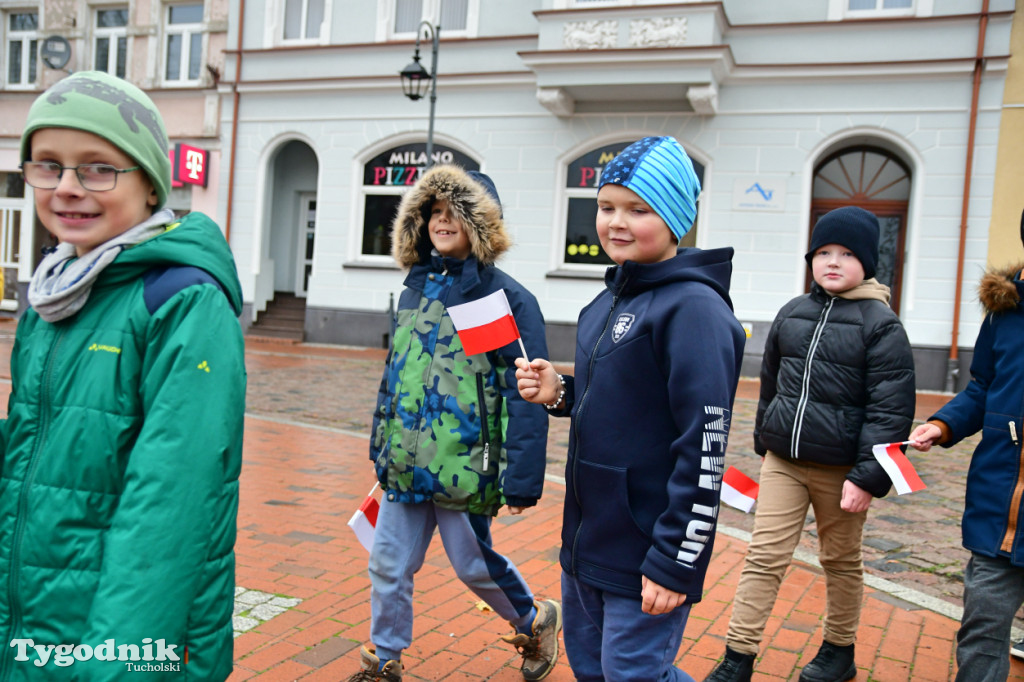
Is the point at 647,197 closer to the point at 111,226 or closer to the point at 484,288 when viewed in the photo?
the point at 484,288

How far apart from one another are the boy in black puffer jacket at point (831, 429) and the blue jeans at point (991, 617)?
1.33 feet

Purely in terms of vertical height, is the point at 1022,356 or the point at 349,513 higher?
the point at 1022,356

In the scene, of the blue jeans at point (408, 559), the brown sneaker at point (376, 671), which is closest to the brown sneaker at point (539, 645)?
the blue jeans at point (408, 559)

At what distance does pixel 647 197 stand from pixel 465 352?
2.90 feet

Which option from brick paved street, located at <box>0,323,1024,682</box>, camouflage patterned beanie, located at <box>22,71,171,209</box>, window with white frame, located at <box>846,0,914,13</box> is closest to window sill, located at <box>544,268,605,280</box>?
window with white frame, located at <box>846,0,914,13</box>

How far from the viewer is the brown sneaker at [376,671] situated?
2.78 metres

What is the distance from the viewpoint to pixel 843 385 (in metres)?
2.96

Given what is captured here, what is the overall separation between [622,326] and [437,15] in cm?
1495

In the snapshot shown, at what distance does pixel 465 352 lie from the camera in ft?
8.73

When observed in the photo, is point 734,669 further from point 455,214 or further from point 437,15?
point 437,15

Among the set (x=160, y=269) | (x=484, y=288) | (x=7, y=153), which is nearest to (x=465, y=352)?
(x=484, y=288)

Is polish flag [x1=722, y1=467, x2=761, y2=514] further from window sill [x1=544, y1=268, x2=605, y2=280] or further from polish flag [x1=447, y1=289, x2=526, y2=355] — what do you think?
window sill [x1=544, y1=268, x2=605, y2=280]

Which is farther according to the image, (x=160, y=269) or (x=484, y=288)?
(x=484, y=288)

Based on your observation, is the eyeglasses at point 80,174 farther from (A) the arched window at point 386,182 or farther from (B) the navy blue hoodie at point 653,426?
(A) the arched window at point 386,182
